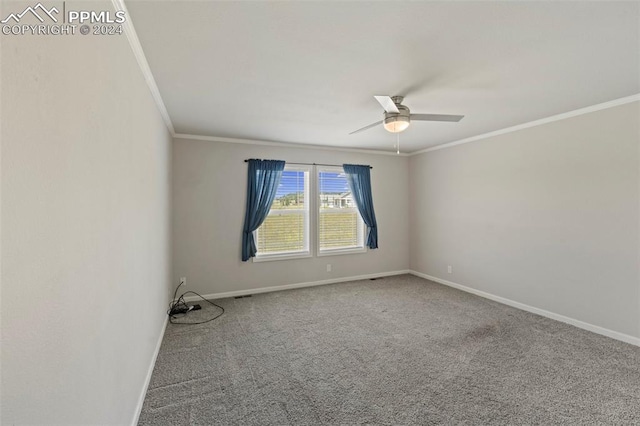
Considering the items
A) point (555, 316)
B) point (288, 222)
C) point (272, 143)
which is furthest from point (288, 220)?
point (555, 316)

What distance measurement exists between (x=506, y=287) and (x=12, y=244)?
4.82 meters

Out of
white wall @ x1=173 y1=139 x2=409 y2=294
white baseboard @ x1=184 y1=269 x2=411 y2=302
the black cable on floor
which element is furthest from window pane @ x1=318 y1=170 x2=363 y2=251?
the black cable on floor

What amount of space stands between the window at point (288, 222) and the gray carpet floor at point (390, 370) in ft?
3.84

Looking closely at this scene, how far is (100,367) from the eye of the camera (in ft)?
3.88

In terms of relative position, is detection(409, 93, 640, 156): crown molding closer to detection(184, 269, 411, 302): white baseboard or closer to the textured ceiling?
the textured ceiling

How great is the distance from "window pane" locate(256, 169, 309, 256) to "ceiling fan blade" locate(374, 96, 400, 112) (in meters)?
2.52

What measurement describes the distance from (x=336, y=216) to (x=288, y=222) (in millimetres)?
936

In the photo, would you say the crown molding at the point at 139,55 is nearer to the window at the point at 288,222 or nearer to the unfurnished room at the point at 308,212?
the unfurnished room at the point at 308,212

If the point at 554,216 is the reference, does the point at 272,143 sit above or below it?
above

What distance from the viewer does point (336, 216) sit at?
5172mm

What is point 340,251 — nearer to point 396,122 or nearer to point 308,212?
point 308,212

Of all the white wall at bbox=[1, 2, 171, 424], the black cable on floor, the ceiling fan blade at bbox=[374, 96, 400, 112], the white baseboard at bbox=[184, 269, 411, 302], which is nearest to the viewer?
the white wall at bbox=[1, 2, 171, 424]

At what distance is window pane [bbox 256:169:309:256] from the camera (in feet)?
15.2

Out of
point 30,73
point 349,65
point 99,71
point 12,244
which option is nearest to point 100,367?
point 12,244
